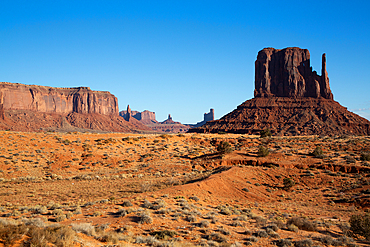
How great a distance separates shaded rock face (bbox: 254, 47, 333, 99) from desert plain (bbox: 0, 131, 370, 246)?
8925 centimetres

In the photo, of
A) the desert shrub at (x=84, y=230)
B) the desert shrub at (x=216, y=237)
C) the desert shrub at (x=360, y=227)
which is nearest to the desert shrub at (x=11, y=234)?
the desert shrub at (x=84, y=230)

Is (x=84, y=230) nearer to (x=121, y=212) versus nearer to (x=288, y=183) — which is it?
(x=121, y=212)

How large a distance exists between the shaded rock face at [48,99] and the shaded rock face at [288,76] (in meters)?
124

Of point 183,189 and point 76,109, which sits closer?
point 183,189

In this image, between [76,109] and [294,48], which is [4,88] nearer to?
[76,109]

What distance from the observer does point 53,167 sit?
29828 millimetres

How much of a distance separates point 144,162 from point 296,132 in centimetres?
6539

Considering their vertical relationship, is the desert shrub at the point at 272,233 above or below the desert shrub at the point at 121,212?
below

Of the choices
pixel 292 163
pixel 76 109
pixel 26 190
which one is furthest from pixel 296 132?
pixel 76 109

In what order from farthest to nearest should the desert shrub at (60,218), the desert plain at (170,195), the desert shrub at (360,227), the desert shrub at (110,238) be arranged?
the desert shrub at (360,227)
the desert shrub at (60,218)
the desert plain at (170,195)
the desert shrub at (110,238)

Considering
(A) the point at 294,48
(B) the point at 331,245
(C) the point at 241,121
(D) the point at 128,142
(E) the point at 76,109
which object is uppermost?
(A) the point at 294,48

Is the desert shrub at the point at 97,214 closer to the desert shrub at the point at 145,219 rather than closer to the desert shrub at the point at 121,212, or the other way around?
the desert shrub at the point at 121,212

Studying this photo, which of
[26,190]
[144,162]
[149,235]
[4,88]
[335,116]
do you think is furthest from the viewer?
[4,88]

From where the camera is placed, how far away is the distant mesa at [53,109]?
139212 mm
